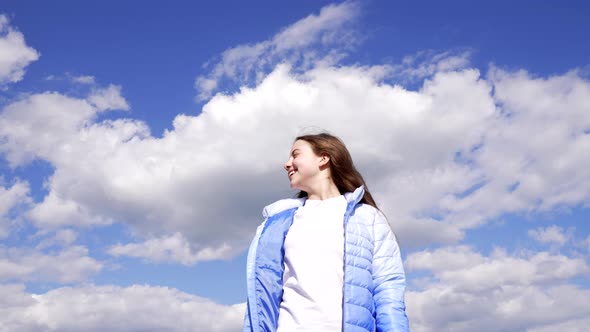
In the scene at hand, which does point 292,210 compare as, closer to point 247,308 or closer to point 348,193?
point 348,193

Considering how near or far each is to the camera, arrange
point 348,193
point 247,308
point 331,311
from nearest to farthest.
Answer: point 331,311
point 247,308
point 348,193

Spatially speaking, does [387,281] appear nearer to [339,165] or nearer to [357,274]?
[357,274]

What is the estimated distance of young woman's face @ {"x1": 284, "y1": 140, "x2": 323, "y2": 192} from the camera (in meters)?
6.98

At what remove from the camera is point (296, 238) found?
21.2ft

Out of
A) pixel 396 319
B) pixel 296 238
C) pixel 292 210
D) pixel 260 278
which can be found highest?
pixel 292 210

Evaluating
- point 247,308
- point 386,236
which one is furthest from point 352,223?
point 247,308

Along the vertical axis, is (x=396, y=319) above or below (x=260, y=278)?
below

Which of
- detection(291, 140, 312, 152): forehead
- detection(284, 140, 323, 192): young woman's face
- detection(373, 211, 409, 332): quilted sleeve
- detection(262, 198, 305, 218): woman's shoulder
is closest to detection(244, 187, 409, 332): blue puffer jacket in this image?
detection(373, 211, 409, 332): quilted sleeve

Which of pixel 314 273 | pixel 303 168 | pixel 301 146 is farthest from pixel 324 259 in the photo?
pixel 301 146

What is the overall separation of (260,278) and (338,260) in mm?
886

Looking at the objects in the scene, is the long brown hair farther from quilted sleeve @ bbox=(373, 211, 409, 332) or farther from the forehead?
quilted sleeve @ bbox=(373, 211, 409, 332)

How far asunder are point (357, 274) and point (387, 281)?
373mm

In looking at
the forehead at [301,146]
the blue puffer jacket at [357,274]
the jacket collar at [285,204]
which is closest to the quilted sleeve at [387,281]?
the blue puffer jacket at [357,274]

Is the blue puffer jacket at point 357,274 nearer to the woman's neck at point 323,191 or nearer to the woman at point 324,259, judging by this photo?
the woman at point 324,259
